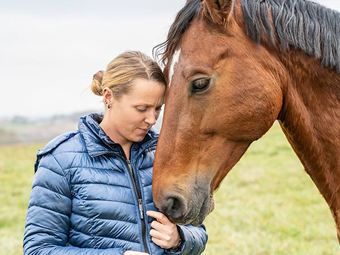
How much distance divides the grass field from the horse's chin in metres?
0.81

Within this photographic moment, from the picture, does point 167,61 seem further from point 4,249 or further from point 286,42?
point 4,249

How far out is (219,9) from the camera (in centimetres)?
269

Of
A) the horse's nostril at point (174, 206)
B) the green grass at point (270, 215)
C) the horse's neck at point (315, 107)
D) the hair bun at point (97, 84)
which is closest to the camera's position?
the horse's nostril at point (174, 206)

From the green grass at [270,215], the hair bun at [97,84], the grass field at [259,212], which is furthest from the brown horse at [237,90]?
the green grass at [270,215]

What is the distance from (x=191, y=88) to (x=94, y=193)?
31.6 inches

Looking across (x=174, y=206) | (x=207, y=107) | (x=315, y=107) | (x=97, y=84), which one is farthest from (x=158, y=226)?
(x=315, y=107)

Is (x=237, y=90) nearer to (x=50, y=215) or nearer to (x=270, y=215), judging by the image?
(x=50, y=215)

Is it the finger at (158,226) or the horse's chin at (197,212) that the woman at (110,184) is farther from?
the horse's chin at (197,212)

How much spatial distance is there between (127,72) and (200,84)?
46cm

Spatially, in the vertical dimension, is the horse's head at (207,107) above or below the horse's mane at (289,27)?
below

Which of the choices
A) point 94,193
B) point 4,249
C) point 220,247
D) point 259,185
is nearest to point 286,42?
point 94,193

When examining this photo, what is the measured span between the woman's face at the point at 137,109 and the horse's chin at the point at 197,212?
53 centimetres

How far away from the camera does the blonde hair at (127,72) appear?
277 centimetres

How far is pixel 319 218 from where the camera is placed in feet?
25.9
